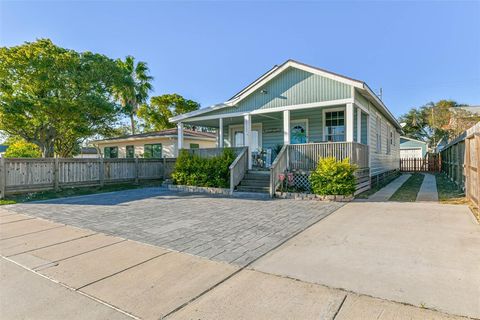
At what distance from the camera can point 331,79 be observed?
9.95 meters

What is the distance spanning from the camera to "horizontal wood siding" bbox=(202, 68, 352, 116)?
9945 mm

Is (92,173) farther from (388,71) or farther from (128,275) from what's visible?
(388,71)

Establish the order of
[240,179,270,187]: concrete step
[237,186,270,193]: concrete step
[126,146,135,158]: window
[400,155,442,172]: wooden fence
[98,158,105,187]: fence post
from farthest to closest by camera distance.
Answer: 1. [400,155,442,172]: wooden fence
2. [126,146,135,158]: window
3. [98,158,105,187]: fence post
4. [240,179,270,187]: concrete step
5. [237,186,270,193]: concrete step

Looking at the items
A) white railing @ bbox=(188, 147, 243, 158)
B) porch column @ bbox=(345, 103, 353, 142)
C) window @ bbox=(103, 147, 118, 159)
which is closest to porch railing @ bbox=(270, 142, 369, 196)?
porch column @ bbox=(345, 103, 353, 142)

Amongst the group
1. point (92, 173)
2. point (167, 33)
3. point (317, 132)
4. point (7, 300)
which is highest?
point (167, 33)

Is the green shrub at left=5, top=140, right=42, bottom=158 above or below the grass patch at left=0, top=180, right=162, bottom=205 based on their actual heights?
above

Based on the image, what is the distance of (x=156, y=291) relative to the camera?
2969 millimetres

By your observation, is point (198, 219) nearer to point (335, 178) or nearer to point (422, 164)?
point (335, 178)

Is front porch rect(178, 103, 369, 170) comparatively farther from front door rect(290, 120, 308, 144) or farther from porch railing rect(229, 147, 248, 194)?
porch railing rect(229, 147, 248, 194)

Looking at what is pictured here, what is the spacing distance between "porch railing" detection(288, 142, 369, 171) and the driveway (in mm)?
3592

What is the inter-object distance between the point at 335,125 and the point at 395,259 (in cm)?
884

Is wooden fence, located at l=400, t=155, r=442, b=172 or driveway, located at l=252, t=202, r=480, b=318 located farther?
wooden fence, located at l=400, t=155, r=442, b=172

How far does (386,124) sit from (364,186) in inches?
297

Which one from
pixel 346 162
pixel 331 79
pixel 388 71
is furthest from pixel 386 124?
pixel 388 71
